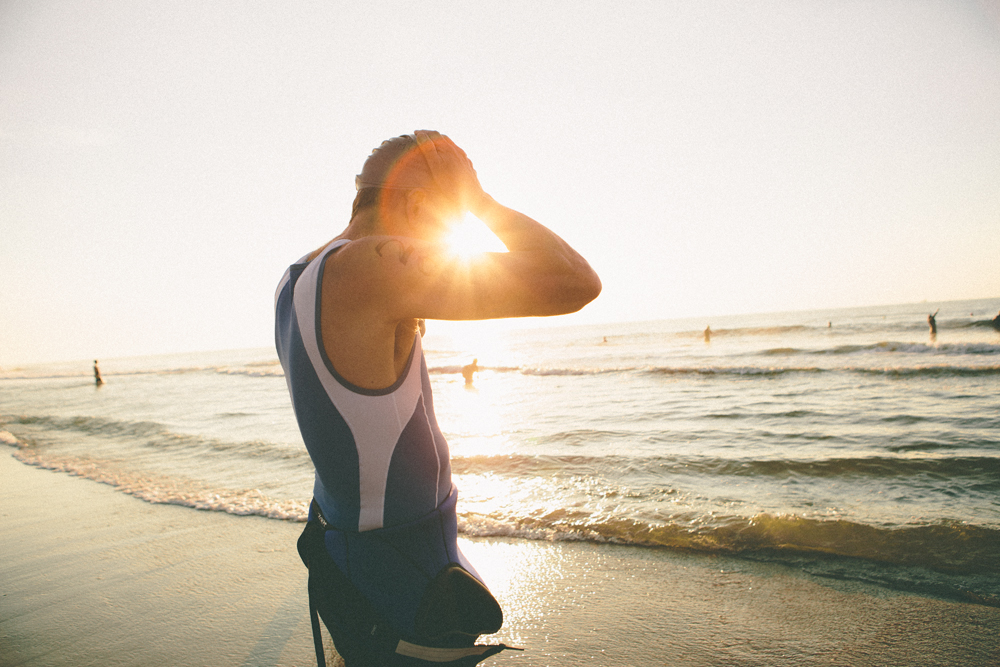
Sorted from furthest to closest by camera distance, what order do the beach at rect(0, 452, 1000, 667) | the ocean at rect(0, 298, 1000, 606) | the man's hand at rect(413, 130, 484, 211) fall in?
the ocean at rect(0, 298, 1000, 606), the beach at rect(0, 452, 1000, 667), the man's hand at rect(413, 130, 484, 211)

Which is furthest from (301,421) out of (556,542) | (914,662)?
(556,542)

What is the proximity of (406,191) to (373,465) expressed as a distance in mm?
675

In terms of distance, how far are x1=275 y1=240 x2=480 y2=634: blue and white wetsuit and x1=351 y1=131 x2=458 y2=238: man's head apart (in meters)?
0.21

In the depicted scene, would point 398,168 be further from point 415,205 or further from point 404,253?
point 404,253

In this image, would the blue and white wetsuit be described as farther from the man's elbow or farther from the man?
the man's elbow

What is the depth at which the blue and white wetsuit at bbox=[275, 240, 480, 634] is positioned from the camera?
3.55 feet

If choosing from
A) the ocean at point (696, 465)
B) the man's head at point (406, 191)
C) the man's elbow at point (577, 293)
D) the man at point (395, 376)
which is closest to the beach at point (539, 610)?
the ocean at point (696, 465)

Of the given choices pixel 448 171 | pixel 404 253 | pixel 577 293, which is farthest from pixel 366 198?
pixel 577 293

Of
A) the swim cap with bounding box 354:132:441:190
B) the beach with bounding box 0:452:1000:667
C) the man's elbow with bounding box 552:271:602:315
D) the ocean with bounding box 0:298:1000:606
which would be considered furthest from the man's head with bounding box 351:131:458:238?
the ocean with bounding box 0:298:1000:606

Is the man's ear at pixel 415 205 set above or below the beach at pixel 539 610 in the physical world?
above

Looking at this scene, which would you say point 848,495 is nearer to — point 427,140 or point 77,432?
point 427,140

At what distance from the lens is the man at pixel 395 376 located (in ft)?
3.42

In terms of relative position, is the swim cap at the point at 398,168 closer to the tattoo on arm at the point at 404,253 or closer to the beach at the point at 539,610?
the tattoo on arm at the point at 404,253

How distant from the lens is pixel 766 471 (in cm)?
636
